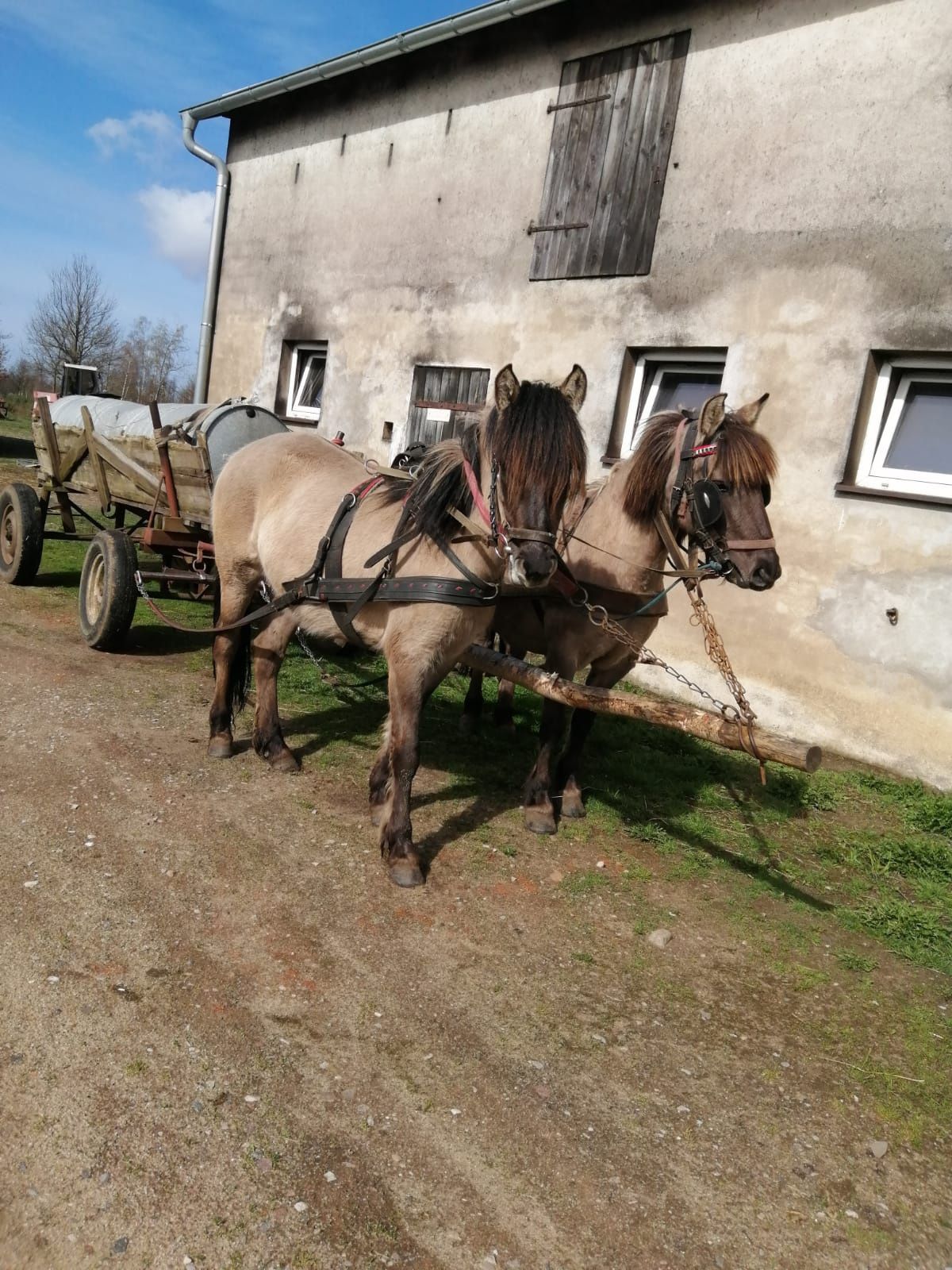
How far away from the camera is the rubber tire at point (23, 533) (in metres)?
6.75

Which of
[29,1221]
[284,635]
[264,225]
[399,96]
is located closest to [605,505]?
[284,635]

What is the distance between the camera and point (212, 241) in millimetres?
10883

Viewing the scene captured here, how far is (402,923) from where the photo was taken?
312cm

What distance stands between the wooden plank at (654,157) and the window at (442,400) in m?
1.87

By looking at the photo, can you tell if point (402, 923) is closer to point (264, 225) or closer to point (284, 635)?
point (284, 635)

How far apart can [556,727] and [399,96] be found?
805cm

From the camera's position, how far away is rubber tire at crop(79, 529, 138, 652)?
5.43m

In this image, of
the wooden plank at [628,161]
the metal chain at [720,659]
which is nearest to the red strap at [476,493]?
the metal chain at [720,659]

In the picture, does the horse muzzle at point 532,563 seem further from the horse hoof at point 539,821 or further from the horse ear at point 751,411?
the horse hoof at point 539,821

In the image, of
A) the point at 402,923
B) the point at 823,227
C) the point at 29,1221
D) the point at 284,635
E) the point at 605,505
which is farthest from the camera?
the point at 823,227

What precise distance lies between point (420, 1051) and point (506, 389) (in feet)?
7.80

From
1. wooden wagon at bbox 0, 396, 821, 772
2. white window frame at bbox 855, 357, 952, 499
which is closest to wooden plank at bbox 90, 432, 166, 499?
wooden wagon at bbox 0, 396, 821, 772

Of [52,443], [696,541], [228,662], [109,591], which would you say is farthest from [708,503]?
[52,443]

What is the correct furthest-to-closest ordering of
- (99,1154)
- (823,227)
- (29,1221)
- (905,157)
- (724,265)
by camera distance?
(724,265) → (823,227) → (905,157) → (99,1154) → (29,1221)
